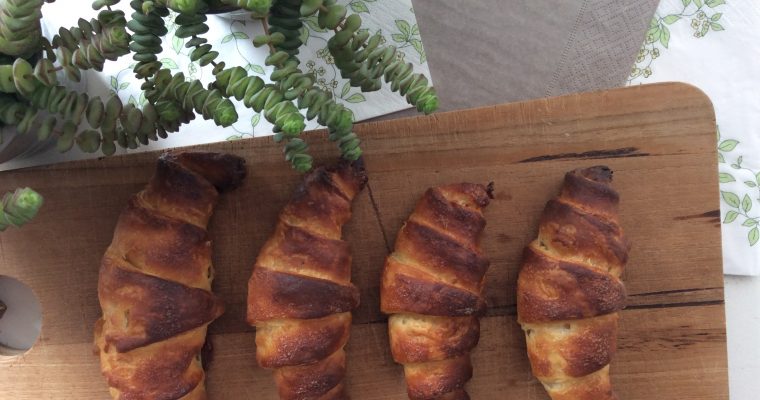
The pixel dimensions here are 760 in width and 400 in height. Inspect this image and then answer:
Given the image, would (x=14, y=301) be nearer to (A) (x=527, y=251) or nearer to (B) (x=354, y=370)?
(B) (x=354, y=370)

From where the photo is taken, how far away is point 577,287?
53.6 inches

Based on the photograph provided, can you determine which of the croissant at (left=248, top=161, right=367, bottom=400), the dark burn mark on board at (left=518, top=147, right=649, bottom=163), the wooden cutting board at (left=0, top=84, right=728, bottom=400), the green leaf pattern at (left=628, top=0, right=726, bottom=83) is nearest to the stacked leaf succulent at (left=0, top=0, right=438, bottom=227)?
the croissant at (left=248, top=161, right=367, bottom=400)

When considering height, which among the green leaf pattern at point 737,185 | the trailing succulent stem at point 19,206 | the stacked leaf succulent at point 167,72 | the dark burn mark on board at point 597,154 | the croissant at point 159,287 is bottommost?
the croissant at point 159,287

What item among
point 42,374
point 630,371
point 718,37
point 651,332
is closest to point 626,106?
point 718,37

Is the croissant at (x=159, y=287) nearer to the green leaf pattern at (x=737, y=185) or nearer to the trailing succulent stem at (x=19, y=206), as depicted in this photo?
the trailing succulent stem at (x=19, y=206)

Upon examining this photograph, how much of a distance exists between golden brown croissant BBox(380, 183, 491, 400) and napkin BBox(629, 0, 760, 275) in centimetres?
69

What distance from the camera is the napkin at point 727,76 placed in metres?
1.61

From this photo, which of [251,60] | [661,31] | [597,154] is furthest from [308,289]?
[661,31]

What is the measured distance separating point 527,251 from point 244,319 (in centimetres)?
76

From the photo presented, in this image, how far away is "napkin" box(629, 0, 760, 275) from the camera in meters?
1.61

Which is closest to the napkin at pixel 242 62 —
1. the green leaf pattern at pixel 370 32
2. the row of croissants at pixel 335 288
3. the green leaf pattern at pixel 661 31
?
the green leaf pattern at pixel 370 32

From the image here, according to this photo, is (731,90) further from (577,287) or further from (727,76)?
(577,287)

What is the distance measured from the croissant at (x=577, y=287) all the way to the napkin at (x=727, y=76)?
1.48 ft

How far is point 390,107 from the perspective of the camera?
155 centimetres
